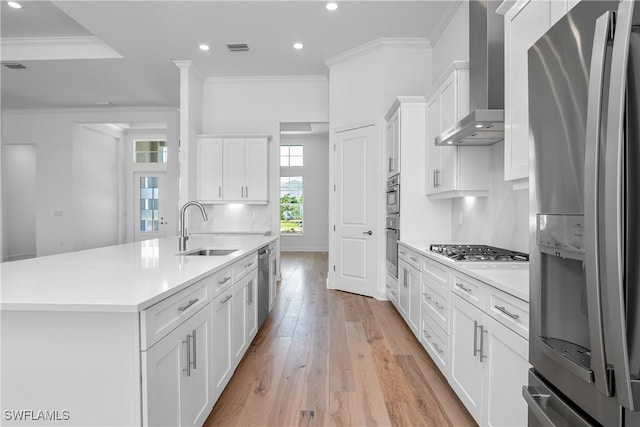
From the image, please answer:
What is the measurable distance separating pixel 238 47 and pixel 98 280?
4.27m

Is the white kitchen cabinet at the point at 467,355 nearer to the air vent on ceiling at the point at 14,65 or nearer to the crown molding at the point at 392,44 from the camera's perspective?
the crown molding at the point at 392,44

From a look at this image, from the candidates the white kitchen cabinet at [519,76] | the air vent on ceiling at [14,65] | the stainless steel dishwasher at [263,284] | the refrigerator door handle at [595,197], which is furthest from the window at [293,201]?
the refrigerator door handle at [595,197]

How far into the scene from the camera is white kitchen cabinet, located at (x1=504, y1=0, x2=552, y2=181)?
1757 mm

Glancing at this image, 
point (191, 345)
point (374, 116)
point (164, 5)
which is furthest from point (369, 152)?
point (191, 345)

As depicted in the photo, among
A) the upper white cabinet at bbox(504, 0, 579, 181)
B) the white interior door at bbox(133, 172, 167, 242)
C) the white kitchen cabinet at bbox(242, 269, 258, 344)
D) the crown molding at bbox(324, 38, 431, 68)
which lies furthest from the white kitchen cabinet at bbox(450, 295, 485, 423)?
the white interior door at bbox(133, 172, 167, 242)

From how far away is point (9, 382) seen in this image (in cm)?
123

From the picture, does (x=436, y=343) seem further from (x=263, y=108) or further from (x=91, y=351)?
(x=263, y=108)

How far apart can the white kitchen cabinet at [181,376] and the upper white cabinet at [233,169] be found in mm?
4064

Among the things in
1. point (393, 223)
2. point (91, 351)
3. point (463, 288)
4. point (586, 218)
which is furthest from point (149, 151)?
point (586, 218)

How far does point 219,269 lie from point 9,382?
96cm

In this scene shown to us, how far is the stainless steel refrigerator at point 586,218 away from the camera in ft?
2.49

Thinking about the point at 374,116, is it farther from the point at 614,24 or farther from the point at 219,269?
the point at 614,24

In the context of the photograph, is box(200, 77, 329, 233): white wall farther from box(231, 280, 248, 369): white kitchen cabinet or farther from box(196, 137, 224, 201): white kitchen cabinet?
box(231, 280, 248, 369): white kitchen cabinet

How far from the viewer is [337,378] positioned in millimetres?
2459
